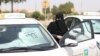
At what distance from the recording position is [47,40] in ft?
22.4

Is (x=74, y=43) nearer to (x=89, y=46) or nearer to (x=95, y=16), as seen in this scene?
(x=89, y=46)

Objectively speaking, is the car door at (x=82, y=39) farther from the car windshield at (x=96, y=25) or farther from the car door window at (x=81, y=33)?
the car windshield at (x=96, y=25)

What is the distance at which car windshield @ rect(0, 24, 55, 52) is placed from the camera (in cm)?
648

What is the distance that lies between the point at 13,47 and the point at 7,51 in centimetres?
19

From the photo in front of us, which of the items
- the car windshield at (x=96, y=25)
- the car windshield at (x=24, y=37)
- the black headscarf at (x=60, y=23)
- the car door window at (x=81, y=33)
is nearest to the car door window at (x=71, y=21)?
the car windshield at (x=96, y=25)

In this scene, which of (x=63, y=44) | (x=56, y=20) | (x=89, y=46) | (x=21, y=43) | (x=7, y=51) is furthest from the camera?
(x=56, y=20)

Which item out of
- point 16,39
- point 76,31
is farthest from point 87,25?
point 16,39

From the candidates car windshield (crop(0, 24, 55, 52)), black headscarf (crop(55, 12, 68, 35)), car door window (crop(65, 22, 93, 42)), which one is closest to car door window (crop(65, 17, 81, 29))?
black headscarf (crop(55, 12, 68, 35))

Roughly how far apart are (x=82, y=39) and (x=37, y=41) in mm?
1357

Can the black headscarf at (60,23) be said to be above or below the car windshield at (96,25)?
above

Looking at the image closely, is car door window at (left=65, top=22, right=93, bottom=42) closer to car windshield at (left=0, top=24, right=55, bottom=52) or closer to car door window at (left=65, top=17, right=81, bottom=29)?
car windshield at (left=0, top=24, right=55, bottom=52)

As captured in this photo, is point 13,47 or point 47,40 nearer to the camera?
point 13,47

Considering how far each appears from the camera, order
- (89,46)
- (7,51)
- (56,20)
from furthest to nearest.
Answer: (56,20), (89,46), (7,51)

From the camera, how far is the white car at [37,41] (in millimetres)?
6207
